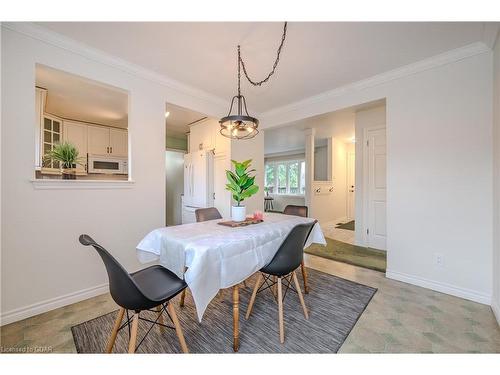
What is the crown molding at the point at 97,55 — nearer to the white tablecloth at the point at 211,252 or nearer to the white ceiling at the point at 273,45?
the white ceiling at the point at 273,45

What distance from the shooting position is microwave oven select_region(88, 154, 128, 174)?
377cm

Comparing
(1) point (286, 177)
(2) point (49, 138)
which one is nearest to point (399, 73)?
(2) point (49, 138)

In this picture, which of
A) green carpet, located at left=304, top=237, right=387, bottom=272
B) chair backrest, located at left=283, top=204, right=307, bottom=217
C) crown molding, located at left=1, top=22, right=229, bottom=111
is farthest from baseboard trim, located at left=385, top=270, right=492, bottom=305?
crown molding, located at left=1, top=22, right=229, bottom=111

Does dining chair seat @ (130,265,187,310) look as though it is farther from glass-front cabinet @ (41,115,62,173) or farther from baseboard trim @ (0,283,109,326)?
glass-front cabinet @ (41,115,62,173)

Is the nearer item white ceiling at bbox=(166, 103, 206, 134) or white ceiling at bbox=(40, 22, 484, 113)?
white ceiling at bbox=(40, 22, 484, 113)

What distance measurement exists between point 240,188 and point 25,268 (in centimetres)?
194

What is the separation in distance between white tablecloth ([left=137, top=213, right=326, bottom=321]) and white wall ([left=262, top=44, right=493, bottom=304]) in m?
1.69

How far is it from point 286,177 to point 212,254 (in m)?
7.69

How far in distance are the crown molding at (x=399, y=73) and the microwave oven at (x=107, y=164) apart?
10.8 ft

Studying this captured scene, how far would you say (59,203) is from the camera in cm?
189

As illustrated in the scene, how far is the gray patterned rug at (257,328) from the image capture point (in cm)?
140

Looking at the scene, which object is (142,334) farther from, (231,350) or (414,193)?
(414,193)


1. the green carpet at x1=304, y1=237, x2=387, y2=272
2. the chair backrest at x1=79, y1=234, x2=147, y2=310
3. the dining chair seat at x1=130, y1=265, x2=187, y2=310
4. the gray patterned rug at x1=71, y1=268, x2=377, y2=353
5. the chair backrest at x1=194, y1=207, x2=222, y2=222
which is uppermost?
the chair backrest at x1=194, y1=207, x2=222, y2=222
